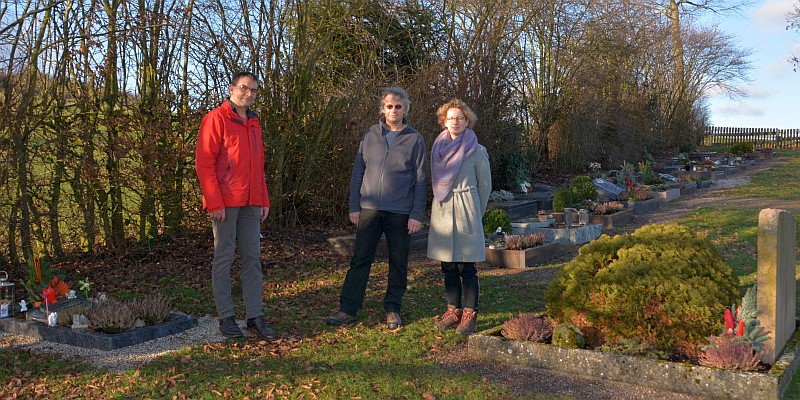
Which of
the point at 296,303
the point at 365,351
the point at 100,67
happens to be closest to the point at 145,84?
the point at 100,67

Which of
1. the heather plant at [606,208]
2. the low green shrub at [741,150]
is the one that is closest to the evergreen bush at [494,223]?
the heather plant at [606,208]

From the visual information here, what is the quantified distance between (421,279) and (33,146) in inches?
157

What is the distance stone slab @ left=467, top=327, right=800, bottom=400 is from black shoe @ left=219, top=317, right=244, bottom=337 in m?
1.70

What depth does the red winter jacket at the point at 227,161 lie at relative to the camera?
508 cm

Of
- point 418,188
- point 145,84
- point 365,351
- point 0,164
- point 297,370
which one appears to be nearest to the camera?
point 297,370

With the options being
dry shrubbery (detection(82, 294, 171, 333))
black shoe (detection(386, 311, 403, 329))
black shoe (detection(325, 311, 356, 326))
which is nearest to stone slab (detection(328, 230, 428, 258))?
black shoe (detection(325, 311, 356, 326))

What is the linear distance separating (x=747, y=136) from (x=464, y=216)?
4388cm

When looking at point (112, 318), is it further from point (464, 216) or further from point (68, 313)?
point (464, 216)

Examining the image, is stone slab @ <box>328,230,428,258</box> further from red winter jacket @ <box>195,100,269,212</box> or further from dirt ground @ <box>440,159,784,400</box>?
dirt ground @ <box>440,159,784,400</box>

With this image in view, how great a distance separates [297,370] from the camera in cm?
462

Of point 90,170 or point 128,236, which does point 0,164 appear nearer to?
point 90,170

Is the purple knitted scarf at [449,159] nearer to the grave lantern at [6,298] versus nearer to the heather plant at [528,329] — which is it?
the heather plant at [528,329]

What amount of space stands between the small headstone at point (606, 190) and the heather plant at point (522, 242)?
19.5 feet

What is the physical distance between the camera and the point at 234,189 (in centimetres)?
518
